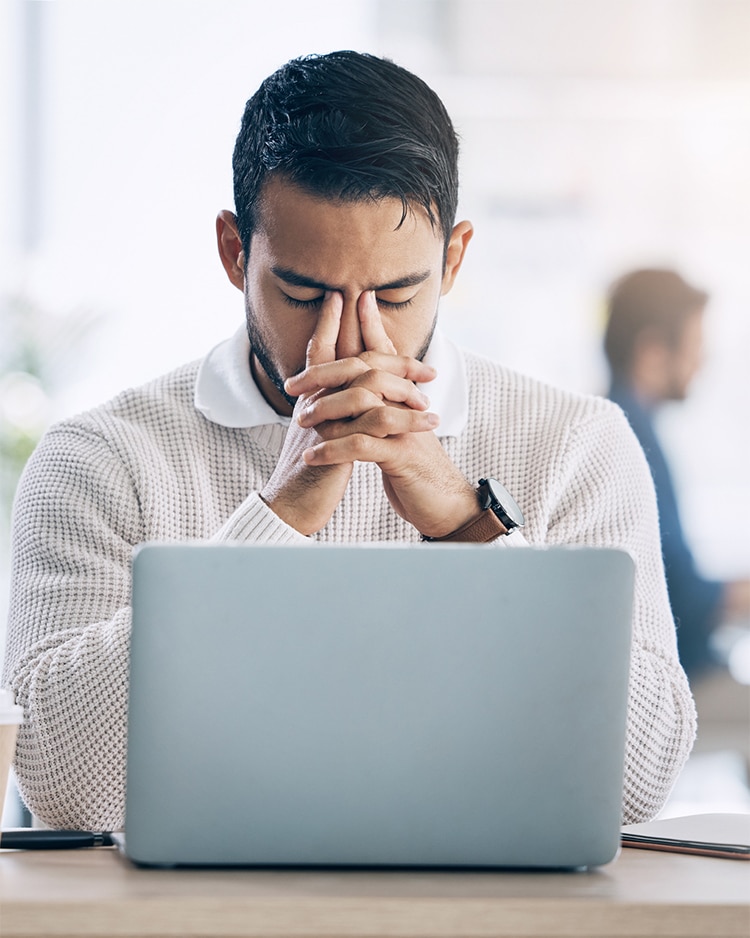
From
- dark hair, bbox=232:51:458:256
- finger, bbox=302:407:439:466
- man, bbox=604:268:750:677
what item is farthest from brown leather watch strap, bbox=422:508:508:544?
man, bbox=604:268:750:677

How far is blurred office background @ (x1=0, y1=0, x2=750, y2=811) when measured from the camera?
10.7 ft

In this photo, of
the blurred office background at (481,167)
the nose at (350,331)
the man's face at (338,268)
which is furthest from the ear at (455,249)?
the blurred office background at (481,167)

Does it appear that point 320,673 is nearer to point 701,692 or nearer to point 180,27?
point 701,692

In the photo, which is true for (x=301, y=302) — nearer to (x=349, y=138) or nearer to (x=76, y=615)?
(x=349, y=138)

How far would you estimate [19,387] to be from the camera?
3131 mm

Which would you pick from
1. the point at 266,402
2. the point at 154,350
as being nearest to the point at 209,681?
the point at 266,402

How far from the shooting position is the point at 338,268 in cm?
129

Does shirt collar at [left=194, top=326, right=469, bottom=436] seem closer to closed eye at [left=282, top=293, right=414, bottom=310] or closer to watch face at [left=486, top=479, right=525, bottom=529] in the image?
closed eye at [left=282, top=293, right=414, bottom=310]

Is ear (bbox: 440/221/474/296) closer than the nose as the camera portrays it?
No

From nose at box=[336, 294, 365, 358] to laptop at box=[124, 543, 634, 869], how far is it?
0.66m

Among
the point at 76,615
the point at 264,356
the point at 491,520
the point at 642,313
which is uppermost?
the point at 642,313

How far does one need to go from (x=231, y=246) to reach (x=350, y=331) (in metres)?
0.29

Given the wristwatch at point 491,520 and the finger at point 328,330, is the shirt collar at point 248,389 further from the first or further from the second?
the wristwatch at point 491,520

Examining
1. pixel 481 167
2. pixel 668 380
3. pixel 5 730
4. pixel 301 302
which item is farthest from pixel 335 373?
pixel 481 167
